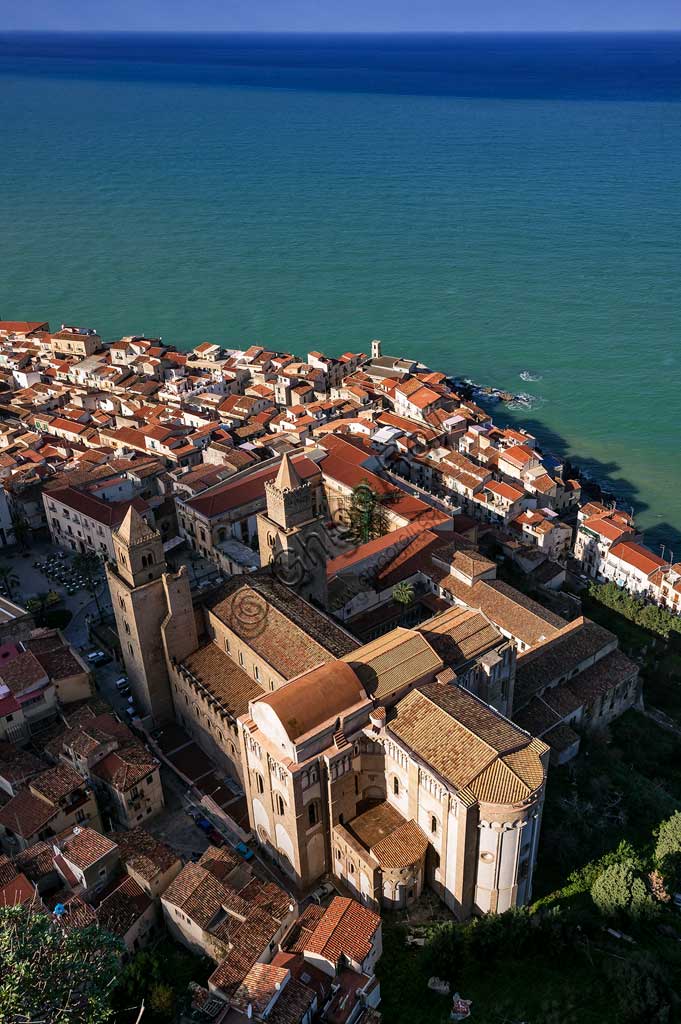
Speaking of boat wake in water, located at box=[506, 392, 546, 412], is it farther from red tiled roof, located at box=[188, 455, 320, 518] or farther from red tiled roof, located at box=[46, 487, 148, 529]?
red tiled roof, located at box=[46, 487, 148, 529]

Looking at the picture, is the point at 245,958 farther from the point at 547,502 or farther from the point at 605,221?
the point at 605,221

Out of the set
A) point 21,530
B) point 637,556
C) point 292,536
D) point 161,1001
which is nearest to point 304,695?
point 161,1001

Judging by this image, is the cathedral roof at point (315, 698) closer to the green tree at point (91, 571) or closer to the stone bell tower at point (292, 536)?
the stone bell tower at point (292, 536)

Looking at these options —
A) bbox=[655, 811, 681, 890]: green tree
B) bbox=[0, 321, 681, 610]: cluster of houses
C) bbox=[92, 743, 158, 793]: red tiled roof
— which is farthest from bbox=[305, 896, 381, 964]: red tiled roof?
bbox=[0, 321, 681, 610]: cluster of houses

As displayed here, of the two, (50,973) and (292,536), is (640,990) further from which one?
(292,536)

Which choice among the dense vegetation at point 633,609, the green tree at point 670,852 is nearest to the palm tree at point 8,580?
the dense vegetation at point 633,609

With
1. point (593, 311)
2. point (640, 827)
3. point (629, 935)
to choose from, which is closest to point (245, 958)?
point (629, 935)
